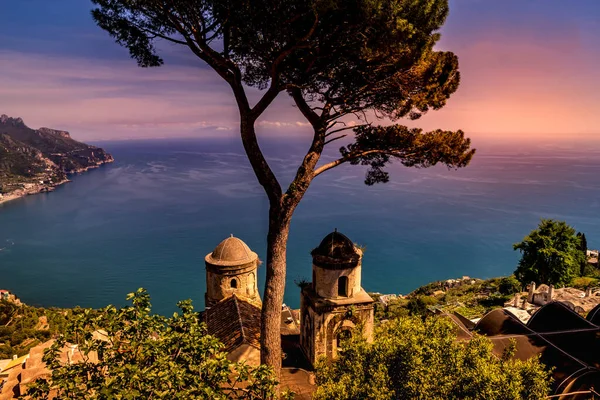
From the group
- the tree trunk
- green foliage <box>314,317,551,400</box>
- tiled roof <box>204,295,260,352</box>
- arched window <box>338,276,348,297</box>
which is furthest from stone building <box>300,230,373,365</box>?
green foliage <box>314,317,551,400</box>

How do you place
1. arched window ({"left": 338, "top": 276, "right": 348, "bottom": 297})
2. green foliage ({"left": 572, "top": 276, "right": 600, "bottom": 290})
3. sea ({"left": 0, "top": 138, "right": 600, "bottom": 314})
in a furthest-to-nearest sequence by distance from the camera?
1. sea ({"left": 0, "top": 138, "right": 600, "bottom": 314})
2. green foliage ({"left": 572, "top": 276, "right": 600, "bottom": 290})
3. arched window ({"left": 338, "top": 276, "right": 348, "bottom": 297})

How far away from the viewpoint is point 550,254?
87.8ft

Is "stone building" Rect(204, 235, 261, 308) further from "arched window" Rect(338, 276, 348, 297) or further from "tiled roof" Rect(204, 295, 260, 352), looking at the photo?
"arched window" Rect(338, 276, 348, 297)

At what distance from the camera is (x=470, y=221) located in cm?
8788

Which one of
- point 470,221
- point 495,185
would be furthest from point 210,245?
point 495,185

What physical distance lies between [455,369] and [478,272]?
6369 cm

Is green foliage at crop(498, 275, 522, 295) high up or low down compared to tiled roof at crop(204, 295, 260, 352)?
down

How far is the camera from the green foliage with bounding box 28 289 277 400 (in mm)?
4590

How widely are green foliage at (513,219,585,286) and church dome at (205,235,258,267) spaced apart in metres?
22.6

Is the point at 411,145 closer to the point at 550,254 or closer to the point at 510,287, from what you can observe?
the point at 550,254

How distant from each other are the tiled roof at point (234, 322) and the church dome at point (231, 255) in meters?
1.59

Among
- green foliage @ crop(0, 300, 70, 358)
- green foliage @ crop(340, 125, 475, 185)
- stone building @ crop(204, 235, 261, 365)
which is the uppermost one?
green foliage @ crop(340, 125, 475, 185)

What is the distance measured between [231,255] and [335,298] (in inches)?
225

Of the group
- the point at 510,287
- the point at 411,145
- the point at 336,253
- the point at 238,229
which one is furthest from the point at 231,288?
the point at 238,229
